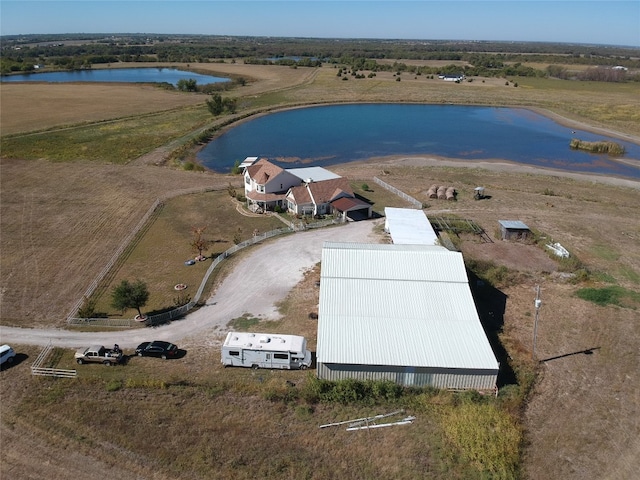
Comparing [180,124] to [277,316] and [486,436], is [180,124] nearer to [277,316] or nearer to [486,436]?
[277,316]

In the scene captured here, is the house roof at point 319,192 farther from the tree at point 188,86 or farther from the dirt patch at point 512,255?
the tree at point 188,86

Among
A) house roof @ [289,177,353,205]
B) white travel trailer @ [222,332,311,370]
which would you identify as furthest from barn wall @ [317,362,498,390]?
house roof @ [289,177,353,205]

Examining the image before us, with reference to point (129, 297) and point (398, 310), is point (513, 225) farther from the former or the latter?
point (129, 297)

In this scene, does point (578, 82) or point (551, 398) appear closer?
point (551, 398)

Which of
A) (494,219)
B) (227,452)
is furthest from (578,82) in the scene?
(227,452)

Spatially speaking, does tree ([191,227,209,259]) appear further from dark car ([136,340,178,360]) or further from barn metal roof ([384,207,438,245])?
barn metal roof ([384,207,438,245])

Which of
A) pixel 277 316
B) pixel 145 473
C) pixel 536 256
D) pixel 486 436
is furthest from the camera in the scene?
pixel 536 256
